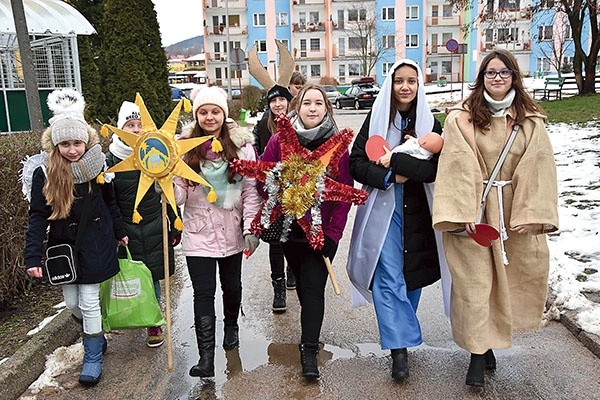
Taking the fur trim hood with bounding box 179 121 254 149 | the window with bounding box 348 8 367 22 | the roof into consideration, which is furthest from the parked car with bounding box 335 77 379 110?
the fur trim hood with bounding box 179 121 254 149

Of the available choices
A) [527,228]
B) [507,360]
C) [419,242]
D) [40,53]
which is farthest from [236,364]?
[40,53]

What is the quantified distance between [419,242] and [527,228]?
27.7 inches

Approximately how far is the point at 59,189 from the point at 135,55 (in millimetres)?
11510

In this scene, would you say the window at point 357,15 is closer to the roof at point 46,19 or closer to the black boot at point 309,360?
the roof at point 46,19

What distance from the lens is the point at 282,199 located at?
147 inches

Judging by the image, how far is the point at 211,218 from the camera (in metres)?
3.95

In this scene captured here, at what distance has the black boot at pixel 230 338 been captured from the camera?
433 centimetres

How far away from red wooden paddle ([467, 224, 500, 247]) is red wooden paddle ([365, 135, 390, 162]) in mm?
752

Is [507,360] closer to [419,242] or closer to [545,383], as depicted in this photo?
[545,383]

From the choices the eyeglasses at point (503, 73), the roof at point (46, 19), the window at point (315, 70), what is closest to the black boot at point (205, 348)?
the eyeglasses at point (503, 73)

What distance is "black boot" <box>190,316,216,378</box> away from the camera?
380 cm

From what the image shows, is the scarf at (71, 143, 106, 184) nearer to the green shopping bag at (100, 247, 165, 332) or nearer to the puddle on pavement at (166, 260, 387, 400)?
the green shopping bag at (100, 247, 165, 332)

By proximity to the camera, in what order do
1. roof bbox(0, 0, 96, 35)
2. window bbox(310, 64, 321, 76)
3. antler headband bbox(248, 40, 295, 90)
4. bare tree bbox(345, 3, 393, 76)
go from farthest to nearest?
window bbox(310, 64, 321, 76)
bare tree bbox(345, 3, 393, 76)
roof bbox(0, 0, 96, 35)
antler headband bbox(248, 40, 295, 90)

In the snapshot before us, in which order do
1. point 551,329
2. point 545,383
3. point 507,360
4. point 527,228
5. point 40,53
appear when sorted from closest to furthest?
point 527,228
point 545,383
point 507,360
point 551,329
point 40,53
